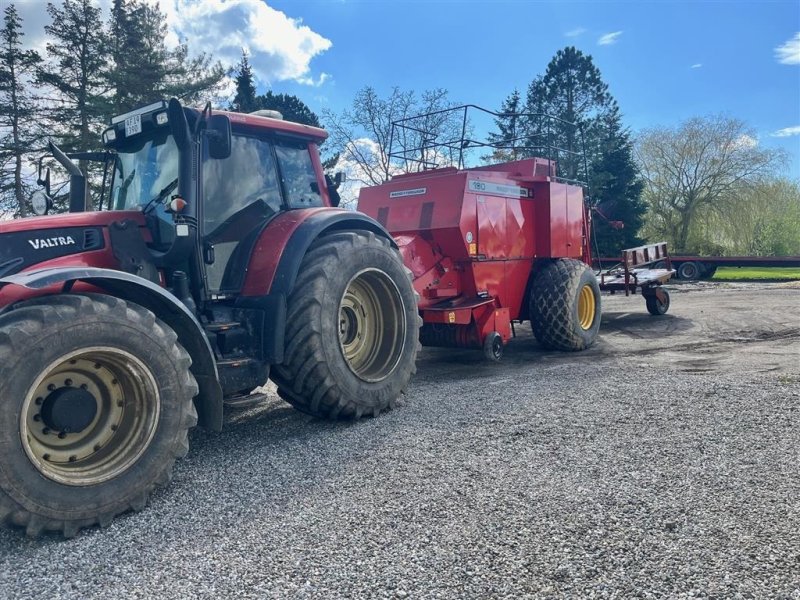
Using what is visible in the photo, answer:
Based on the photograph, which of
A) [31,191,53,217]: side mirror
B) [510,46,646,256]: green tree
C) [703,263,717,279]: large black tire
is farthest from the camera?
[510,46,646,256]: green tree

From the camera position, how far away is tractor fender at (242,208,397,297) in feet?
14.6

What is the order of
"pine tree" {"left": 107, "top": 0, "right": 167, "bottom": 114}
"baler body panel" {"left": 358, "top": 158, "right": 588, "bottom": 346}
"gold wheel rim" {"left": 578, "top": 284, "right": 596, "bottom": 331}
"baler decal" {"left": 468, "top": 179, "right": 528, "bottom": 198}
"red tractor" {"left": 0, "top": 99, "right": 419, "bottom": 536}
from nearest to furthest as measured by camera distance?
"red tractor" {"left": 0, "top": 99, "right": 419, "bottom": 536} → "baler body panel" {"left": 358, "top": 158, "right": 588, "bottom": 346} → "baler decal" {"left": 468, "top": 179, "right": 528, "bottom": 198} → "gold wheel rim" {"left": 578, "top": 284, "right": 596, "bottom": 331} → "pine tree" {"left": 107, "top": 0, "right": 167, "bottom": 114}

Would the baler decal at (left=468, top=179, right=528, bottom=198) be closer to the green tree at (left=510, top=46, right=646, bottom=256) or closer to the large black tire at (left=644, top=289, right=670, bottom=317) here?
the large black tire at (left=644, top=289, right=670, bottom=317)

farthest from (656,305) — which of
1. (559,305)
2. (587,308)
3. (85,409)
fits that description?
(85,409)

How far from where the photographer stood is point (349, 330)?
5.19 metres

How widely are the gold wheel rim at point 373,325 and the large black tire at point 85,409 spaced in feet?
6.10

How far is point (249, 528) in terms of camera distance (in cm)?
303

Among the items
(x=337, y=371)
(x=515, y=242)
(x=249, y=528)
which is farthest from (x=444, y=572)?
(x=515, y=242)

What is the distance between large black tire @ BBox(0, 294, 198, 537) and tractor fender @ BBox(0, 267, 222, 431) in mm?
157

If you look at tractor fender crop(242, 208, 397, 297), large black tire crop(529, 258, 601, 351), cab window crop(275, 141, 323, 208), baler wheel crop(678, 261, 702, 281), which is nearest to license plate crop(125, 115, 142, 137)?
cab window crop(275, 141, 323, 208)

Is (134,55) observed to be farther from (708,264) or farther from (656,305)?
(708,264)

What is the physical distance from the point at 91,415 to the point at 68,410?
0.39ft

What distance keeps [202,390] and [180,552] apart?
1.15 metres

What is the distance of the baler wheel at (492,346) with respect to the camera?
7.39 m
